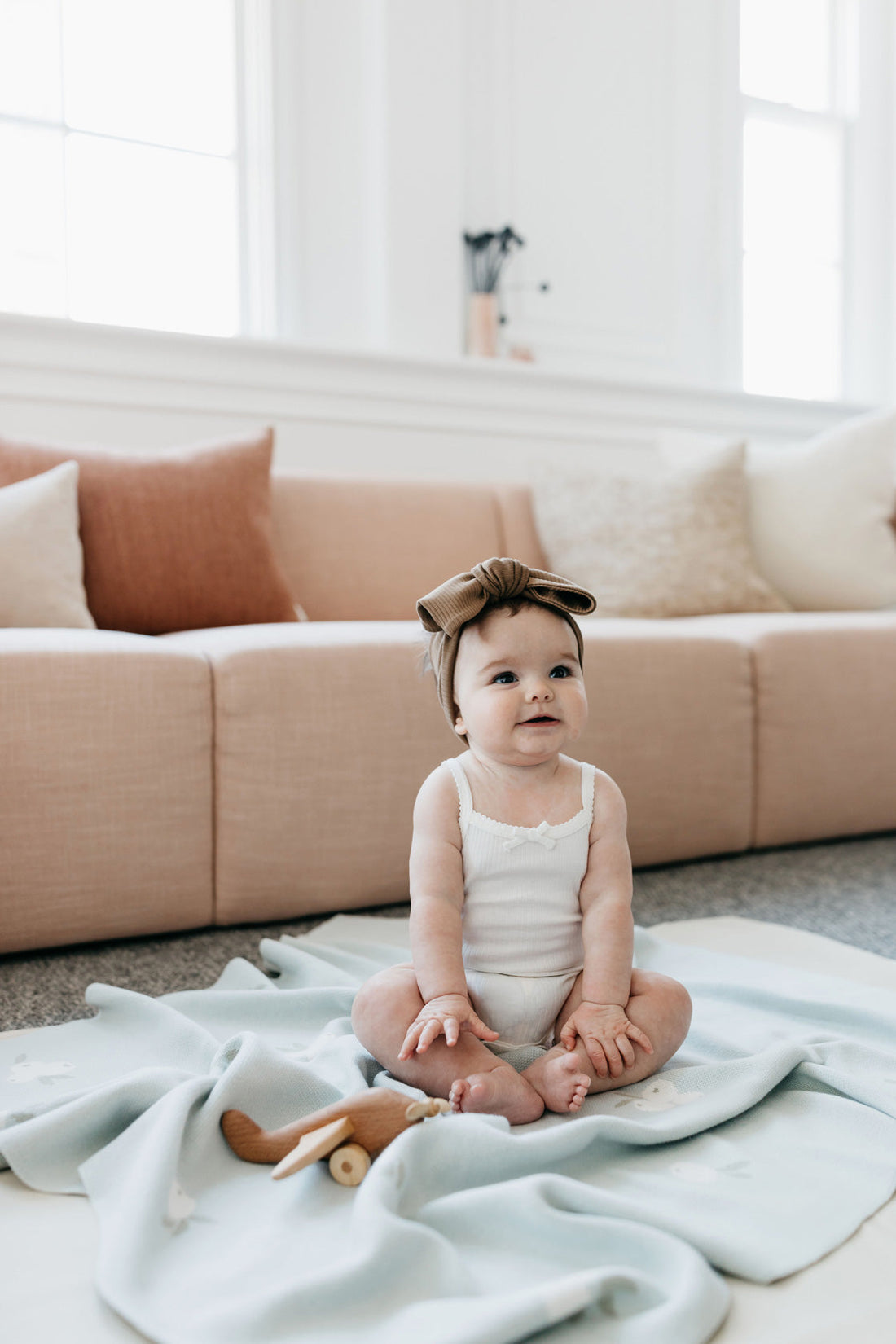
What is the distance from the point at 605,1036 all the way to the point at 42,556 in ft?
4.14

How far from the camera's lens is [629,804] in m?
1.80

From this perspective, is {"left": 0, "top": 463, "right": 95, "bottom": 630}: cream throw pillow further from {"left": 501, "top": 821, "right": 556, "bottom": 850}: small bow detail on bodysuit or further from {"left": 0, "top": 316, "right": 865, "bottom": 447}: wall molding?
{"left": 501, "top": 821, "right": 556, "bottom": 850}: small bow detail on bodysuit

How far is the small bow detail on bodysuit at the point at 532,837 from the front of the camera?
0.98 m

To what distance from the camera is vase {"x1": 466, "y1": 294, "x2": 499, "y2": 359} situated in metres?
3.13

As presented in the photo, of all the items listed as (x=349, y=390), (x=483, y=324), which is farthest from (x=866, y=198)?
(x=349, y=390)

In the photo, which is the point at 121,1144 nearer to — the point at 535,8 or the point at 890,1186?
the point at 890,1186

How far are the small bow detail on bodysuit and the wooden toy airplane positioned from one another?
0.24 metres

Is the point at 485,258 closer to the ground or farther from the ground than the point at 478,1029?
farther from the ground

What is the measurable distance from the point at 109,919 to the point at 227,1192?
0.71 m

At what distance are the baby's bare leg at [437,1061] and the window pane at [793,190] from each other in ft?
11.9

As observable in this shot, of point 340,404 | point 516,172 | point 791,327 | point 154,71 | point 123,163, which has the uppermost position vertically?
point 154,71

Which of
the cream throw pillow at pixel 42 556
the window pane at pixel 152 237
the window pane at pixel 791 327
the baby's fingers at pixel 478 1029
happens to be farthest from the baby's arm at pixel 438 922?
the window pane at pixel 791 327

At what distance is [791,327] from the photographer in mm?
3998

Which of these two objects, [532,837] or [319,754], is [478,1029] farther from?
[319,754]
